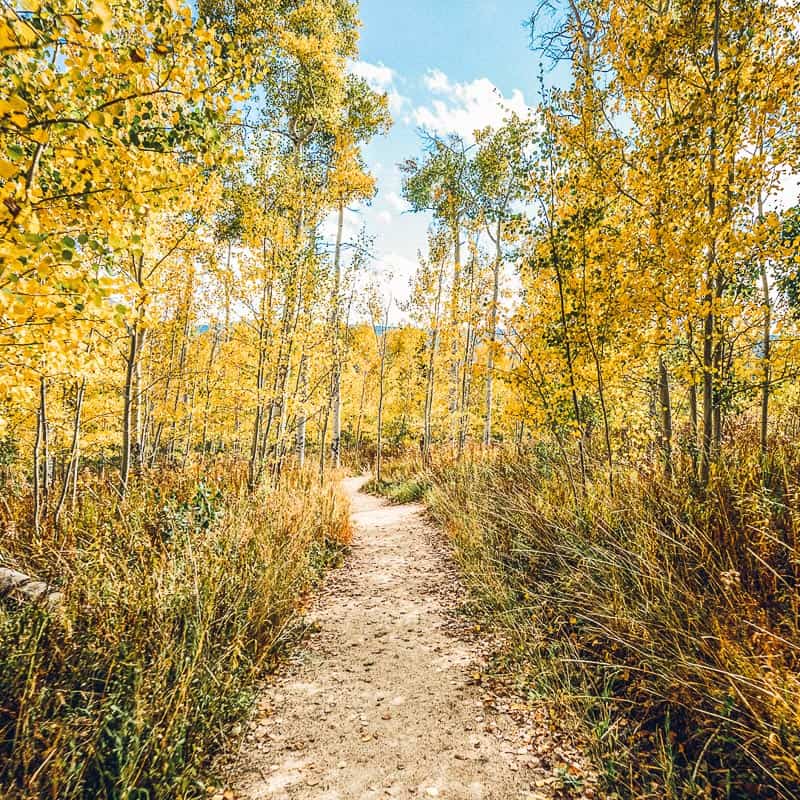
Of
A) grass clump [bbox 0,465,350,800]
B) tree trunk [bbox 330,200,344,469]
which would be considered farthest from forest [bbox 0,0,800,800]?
tree trunk [bbox 330,200,344,469]

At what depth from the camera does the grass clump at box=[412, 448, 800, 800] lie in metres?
1.95

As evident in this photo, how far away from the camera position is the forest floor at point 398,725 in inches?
85.7

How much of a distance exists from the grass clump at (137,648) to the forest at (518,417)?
23 millimetres

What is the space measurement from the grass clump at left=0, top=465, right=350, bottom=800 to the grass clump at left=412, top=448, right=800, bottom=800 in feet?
6.86

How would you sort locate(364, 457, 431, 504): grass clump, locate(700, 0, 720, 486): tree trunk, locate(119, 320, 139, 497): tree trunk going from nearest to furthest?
1. locate(700, 0, 720, 486): tree trunk
2. locate(119, 320, 139, 497): tree trunk
3. locate(364, 457, 431, 504): grass clump

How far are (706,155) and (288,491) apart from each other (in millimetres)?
7167

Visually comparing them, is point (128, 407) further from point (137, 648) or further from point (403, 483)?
point (403, 483)

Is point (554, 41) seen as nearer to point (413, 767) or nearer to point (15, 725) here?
point (413, 767)

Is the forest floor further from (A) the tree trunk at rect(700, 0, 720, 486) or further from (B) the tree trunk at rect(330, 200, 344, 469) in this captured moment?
(B) the tree trunk at rect(330, 200, 344, 469)

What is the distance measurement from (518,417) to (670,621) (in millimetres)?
2987

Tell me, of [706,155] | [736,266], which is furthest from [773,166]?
[736,266]

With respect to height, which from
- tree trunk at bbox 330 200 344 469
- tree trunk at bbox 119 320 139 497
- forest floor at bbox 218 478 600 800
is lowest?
forest floor at bbox 218 478 600 800

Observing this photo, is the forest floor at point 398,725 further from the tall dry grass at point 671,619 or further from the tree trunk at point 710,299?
the tree trunk at point 710,299

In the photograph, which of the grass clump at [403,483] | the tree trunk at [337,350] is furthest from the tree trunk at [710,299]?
the tree trunk at [337,350]
